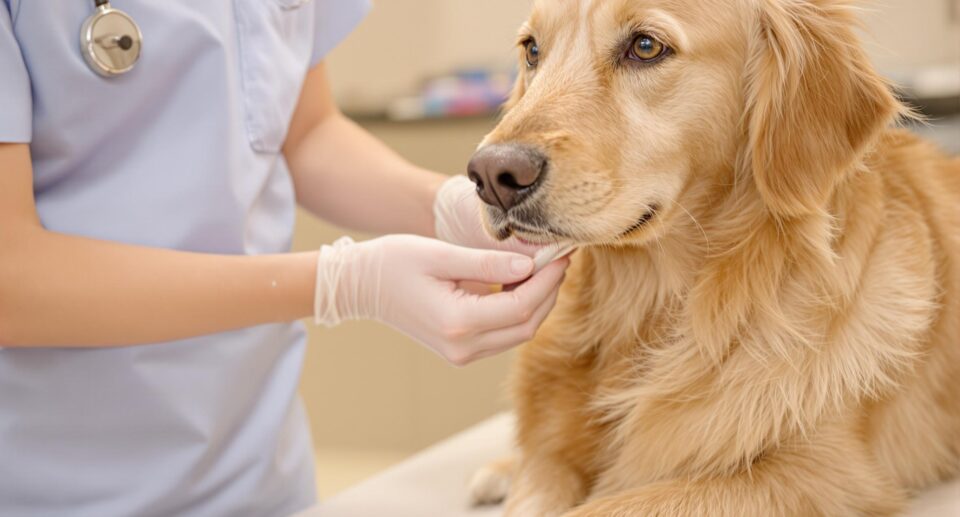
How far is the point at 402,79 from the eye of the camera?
3.87 m

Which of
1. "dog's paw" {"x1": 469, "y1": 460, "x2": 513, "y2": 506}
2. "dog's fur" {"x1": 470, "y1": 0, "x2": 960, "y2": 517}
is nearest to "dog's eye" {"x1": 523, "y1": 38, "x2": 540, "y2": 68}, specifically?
"dog's fur" {"x1": 470, "y1": 0, "x2": 960, "y2": 517}

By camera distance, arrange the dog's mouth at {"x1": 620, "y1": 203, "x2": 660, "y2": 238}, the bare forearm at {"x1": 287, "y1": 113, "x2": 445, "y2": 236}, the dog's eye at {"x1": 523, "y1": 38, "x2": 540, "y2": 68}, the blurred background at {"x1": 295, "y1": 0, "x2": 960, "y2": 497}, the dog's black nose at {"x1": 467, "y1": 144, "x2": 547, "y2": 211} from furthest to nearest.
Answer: the blurred background at {"x1": 295, "y1": 0, "x2": 960, "y2": 497}, the bare forearm at {"x1": 287, "y1": 113, "x2": 445, "y2": 236}, the dog's eye at {"x1": 523, "y1": 38, "x2": 540, "y2": 68}, the dog's mouth at {"x1": 620, "y1": 203, "x2": 660, "y2": 238}, the dog's black nose at {"x1": 467, "y1": 144, "x2": 547, "y2": 211}

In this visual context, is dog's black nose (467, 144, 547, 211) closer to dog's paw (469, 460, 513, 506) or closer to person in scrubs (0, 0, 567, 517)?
person in scrubs (0, 0, 567, 517)

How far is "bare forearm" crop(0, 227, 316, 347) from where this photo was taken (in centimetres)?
108

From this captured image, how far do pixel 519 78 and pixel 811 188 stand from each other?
0.50m

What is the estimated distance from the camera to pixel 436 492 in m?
1.38

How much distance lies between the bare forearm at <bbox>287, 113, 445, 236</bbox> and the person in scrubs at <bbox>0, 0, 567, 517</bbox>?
0.14m

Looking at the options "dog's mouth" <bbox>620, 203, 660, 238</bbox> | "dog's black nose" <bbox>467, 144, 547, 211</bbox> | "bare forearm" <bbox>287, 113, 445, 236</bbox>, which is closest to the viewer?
"dog's black nose" <bbox>467, 144, 547, 211</bbox>

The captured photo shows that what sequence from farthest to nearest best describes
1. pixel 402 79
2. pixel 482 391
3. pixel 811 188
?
1. pixel 402 79
2. pixel 482 391
3. pixel 811 188


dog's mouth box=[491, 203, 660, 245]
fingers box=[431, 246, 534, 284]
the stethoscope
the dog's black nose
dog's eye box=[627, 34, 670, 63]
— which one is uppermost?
dog's eye box=[627, 34, 670, 63]

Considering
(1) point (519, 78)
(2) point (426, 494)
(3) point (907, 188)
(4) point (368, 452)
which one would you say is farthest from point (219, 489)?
(4) point (368, 452)

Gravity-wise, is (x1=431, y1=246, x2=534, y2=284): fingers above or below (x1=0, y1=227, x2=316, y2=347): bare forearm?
above

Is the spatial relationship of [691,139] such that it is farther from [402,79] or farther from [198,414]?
[402,79]

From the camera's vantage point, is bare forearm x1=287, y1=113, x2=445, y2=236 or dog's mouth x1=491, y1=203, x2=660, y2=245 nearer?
dog's mouth x1=491, y1=203, x2=660, y2=245
